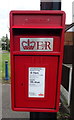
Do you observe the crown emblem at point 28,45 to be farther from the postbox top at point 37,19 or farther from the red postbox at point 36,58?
the postbox top at point 37,19

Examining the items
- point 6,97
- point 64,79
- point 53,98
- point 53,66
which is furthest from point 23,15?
point 6,97

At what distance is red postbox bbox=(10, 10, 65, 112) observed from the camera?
156 centimetres

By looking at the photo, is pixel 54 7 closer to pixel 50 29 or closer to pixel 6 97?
pixel 50 29

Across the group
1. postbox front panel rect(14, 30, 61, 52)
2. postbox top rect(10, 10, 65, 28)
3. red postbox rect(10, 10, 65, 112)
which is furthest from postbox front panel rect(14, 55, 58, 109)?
postbox top rect(10, 10, 65, 28)

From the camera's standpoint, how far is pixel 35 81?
1.69 m

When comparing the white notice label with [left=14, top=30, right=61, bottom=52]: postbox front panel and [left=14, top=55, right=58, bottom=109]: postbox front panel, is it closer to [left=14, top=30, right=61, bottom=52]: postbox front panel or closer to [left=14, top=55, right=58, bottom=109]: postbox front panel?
[left=14, top=55, right=58, bottom=109]: postbox front panel

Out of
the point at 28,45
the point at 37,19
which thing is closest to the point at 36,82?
the point at 28,45

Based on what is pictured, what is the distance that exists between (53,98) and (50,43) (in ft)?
2.15

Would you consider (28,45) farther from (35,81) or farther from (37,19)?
(35,81)

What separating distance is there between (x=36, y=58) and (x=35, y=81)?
0.27 metres

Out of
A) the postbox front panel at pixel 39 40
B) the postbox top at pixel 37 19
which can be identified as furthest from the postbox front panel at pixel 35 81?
the postbox top at pixel 37 19

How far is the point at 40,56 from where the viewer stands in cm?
163

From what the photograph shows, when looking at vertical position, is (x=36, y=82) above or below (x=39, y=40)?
below

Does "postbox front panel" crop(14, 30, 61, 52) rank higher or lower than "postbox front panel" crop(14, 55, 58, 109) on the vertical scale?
higher
